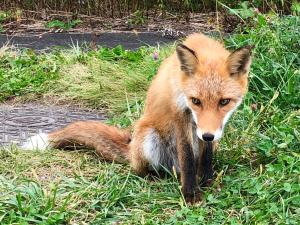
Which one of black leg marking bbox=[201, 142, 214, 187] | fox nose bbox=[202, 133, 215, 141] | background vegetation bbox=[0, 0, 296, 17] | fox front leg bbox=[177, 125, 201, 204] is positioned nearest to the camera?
fox nose bbox=[202, 133, 215, 141]

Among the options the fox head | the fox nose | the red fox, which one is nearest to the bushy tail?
the red fox

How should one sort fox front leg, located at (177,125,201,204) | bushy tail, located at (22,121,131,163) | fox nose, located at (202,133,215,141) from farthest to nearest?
bushy tail, located at (22,121,131,163) → fox front leg, located at (177,125,201,204) → fox nose, located at (202,133,215,141)

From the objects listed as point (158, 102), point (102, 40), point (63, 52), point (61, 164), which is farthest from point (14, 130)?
point (102, 40)

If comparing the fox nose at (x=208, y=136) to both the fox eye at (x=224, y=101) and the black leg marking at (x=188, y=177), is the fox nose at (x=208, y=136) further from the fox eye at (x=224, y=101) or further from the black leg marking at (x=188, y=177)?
the black leg marking at (x=188, y=177)

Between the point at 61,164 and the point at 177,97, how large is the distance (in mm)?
1134

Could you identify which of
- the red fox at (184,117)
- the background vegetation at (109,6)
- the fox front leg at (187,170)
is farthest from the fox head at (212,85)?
the background vegetation at (109,6)

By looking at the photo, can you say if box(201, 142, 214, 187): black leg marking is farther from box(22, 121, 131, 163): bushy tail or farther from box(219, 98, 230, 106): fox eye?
box(22, 121, 131, 163): bushy tail

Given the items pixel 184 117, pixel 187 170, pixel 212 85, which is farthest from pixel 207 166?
pixel 212 85

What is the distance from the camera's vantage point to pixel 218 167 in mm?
4402

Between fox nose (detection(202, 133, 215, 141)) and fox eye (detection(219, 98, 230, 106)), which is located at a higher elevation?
fox eye (detection(219, 98, 230, 106))

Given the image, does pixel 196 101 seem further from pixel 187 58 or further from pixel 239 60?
pixel 239 60

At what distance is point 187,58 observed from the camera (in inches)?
150

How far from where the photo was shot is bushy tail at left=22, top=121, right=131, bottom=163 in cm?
454

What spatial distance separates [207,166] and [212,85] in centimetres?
71
